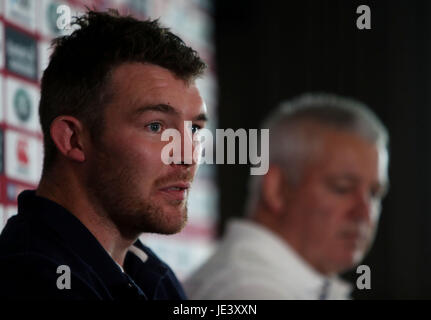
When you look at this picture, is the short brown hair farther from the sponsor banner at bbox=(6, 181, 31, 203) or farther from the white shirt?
the white shirt

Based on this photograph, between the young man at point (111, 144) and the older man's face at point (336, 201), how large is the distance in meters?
0.76

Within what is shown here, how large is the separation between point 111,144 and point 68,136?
0.18 ft

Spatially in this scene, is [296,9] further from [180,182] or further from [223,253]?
[180,182]

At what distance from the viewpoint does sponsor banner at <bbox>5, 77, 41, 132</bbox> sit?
128 cm

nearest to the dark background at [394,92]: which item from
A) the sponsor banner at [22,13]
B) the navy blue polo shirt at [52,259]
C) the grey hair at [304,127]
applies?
the grey hair at [304,127]

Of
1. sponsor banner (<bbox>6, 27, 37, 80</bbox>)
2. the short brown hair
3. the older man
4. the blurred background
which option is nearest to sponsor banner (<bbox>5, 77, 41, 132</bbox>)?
sponsor banner (<bbox>6, 27, 37, 80</bbox>)

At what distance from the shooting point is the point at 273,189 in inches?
69.3

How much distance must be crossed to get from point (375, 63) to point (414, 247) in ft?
1.99

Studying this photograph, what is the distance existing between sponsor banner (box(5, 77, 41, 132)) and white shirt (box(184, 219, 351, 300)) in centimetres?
42

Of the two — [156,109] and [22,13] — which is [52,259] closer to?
[156,109]

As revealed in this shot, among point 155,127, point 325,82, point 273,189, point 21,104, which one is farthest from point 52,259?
point 325,82

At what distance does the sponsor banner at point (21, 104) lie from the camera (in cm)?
128

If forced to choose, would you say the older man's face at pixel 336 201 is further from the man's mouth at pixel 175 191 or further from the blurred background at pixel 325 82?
the man's mouth at pixel 175 191
